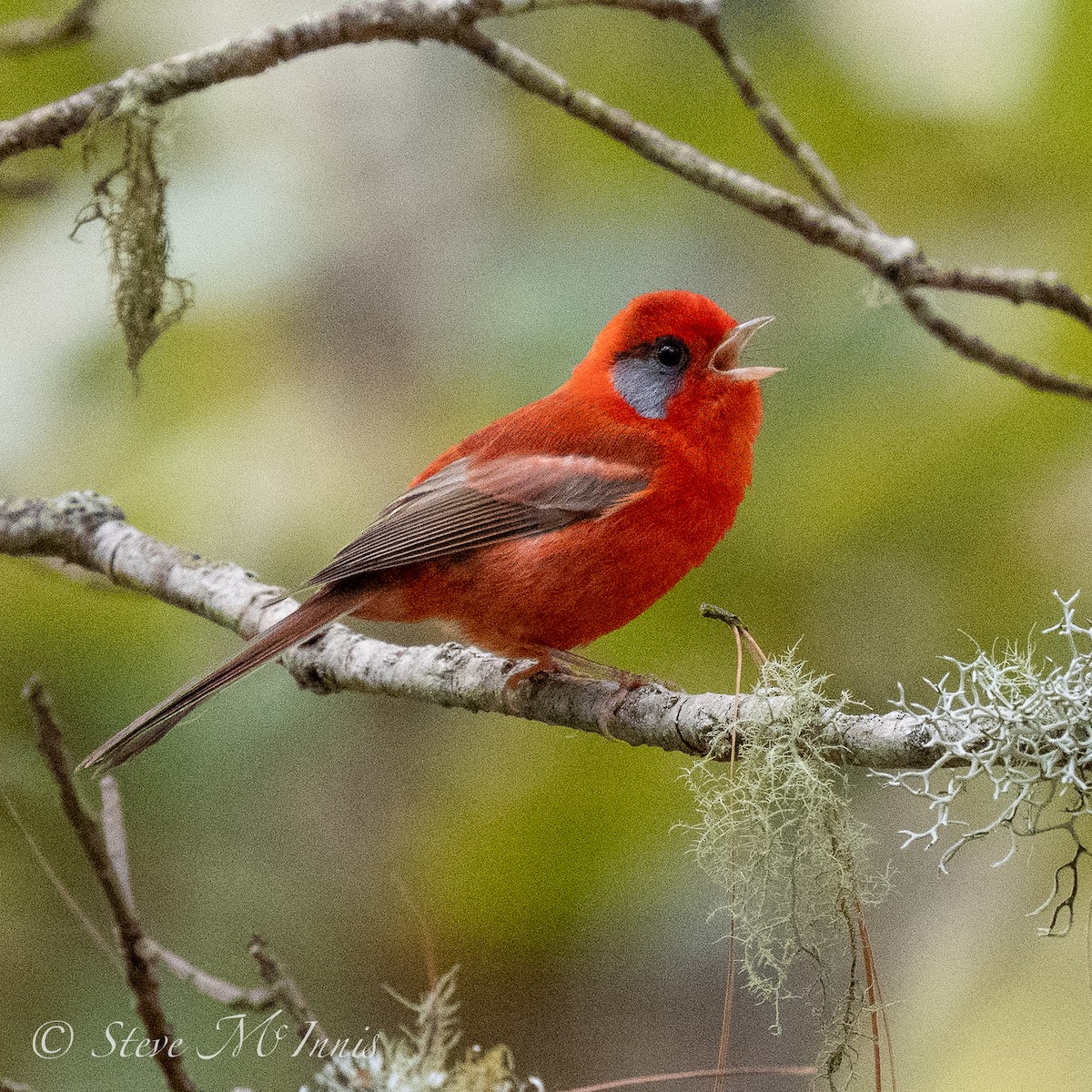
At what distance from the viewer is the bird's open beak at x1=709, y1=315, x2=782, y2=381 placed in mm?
1841

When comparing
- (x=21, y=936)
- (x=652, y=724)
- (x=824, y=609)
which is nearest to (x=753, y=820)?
(x=652, y=724)

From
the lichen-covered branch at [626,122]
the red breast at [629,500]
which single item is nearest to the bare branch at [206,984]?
the red breast at [629,500]

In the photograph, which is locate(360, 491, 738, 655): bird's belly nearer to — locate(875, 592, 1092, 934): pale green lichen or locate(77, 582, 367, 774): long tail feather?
locate(77, 582, 367, 774): long tail feather

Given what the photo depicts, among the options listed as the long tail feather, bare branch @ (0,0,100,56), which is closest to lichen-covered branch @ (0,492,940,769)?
the long tail feather

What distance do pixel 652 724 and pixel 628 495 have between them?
0.40m

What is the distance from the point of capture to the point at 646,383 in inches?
78.7

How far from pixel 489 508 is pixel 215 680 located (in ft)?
1.67

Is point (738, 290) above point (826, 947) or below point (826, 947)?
above

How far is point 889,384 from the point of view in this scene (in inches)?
94.0

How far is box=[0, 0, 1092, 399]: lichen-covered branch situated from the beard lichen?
841 mm

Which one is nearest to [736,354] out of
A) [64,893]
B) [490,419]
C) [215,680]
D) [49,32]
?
[490,419]

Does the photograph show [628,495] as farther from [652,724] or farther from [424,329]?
[424,329]

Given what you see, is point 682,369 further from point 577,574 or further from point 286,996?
point 286,996

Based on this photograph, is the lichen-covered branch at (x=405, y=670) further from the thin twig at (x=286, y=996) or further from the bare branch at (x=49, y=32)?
the bare branch at (x=49, y=32)
